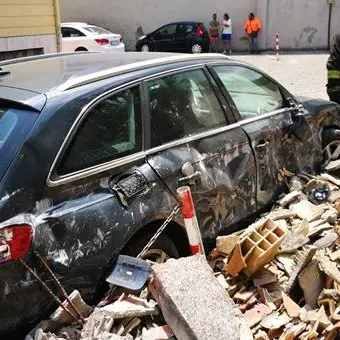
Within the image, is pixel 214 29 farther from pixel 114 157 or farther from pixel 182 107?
pixel 114 157

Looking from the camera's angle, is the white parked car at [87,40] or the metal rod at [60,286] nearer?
the metal rod at [60,286]

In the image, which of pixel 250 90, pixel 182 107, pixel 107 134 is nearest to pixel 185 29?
pixel 250 90

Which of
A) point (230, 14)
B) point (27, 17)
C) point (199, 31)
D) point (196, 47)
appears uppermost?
point (27, 17)

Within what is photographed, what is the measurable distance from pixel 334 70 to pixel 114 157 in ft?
14.4

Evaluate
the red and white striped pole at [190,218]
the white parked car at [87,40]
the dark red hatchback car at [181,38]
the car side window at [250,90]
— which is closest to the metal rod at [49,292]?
the red and white striped pole at [190,218]

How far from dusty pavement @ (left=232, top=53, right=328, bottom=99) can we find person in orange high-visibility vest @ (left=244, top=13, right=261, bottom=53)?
98cm

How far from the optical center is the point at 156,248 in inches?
141

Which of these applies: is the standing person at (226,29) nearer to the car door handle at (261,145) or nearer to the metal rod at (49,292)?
the car door handle at (261,145)

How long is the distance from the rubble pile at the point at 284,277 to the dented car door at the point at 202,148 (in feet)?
0.97

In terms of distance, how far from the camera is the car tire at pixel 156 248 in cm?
339

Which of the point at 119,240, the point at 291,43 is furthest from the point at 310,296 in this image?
the point at 291,43

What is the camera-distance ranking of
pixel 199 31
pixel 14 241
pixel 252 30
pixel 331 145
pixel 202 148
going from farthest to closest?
pixel 252 30
pixel 199 31
pixel 331 145
pixel 202 148
pixel 14 241

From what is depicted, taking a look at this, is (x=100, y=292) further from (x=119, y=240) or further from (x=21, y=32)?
(x=21, y=32)

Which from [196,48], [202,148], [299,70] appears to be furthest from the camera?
[196,48]
